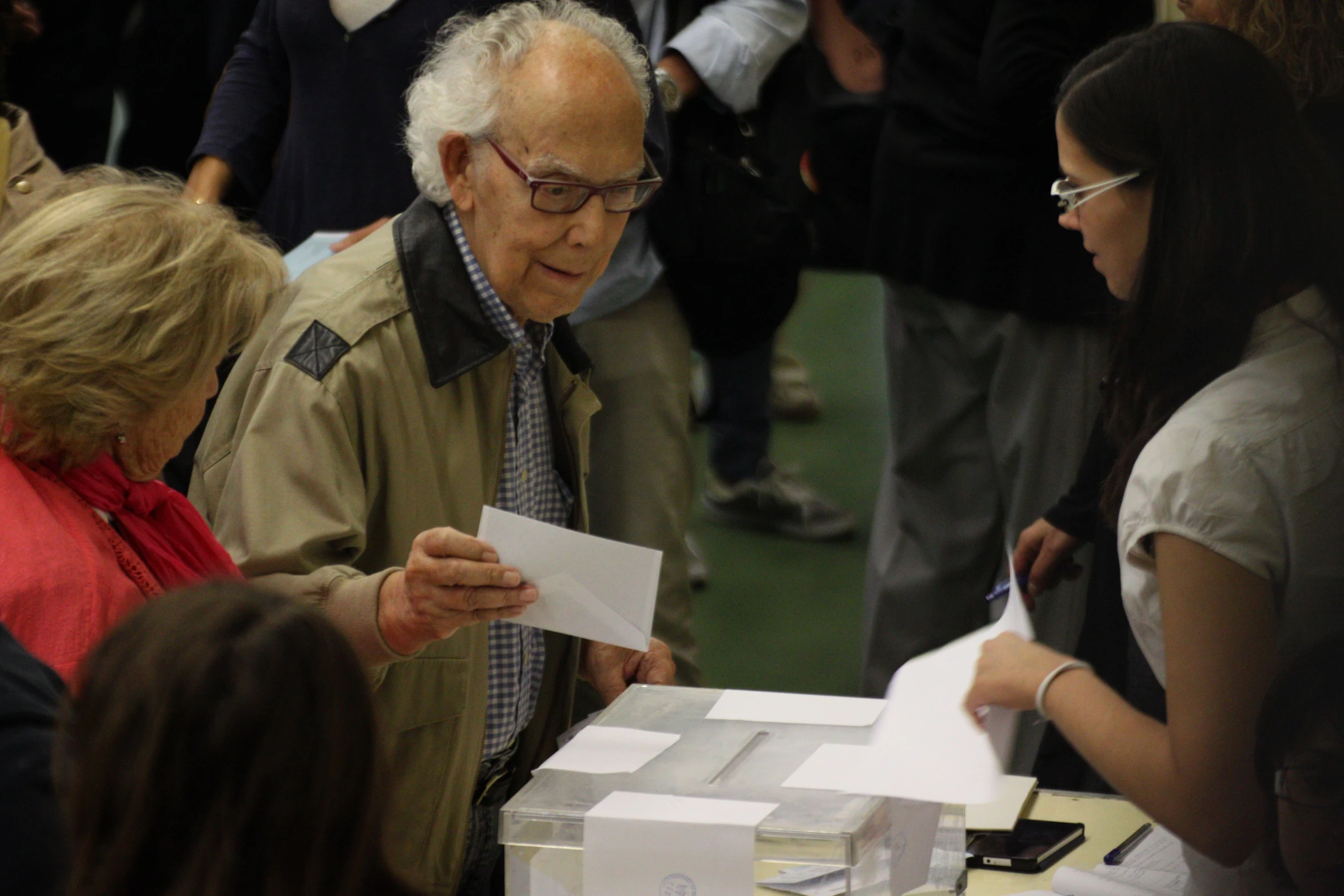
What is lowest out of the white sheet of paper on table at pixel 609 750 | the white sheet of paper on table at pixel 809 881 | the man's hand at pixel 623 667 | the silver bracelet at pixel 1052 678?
the man's hand at pixel 623 667

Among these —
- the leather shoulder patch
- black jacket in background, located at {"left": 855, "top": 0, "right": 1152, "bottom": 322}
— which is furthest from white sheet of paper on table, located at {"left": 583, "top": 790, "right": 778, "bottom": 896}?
black jacket in background, located at {"left": 855, "top": 0, "right": 1152, "bottom": 322}

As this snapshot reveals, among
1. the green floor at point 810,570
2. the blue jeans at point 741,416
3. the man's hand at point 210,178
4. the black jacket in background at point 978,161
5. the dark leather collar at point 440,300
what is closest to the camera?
the dark leather collar at point 440,300

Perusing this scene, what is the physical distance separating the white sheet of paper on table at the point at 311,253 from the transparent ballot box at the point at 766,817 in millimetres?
1161

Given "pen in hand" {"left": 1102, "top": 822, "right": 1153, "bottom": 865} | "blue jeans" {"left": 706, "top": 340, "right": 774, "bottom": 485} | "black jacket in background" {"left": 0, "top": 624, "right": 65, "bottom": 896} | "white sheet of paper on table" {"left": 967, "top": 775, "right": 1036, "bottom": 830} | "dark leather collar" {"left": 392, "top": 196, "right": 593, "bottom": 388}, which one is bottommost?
"blue jeans" {"left": 706, "top": 340, "right": 774, "bottom": 485}

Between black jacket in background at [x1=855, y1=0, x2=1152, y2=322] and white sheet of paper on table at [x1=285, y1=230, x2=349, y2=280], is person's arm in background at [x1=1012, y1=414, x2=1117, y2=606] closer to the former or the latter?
black jacket in background at [x1=855, y1=0, x2=1152, y2=322]

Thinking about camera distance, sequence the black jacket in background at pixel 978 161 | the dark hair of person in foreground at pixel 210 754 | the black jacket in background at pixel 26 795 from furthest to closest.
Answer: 1. the black jacket in background at pixel 978 161
2. the black jacket in background at pixel 26 795
3. the dark hair of person in foreground at pixel 210 754

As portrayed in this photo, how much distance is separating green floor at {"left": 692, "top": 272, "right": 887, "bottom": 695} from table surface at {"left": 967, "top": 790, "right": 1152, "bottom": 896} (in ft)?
5.52

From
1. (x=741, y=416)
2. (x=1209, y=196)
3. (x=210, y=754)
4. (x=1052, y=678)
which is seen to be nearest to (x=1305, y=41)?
(x=1209, y=196)

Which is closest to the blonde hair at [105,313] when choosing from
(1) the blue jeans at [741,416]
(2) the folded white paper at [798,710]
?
(2) the folded white paper at [798,710]

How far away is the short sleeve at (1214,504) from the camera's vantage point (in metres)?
1.51

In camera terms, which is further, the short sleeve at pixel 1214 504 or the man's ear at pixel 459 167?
the man's ear at pixel 459 167

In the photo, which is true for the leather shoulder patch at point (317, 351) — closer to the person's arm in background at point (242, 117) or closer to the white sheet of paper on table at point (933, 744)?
the white sheet of paper on table at point (933, 744)

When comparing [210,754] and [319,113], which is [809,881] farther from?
[319,113]

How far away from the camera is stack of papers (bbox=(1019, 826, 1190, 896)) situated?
5.41ft
